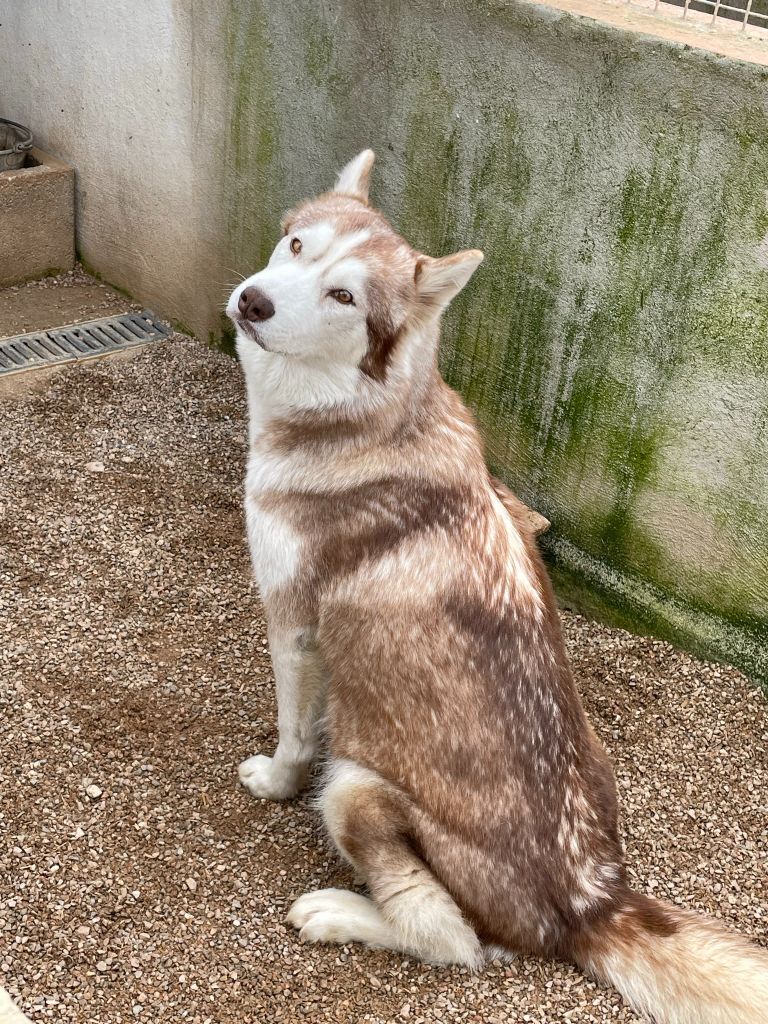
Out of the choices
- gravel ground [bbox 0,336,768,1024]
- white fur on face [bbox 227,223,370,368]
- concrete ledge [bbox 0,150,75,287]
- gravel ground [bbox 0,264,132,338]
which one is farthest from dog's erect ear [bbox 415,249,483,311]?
concrete ledge [bbox 0,150,75,287]

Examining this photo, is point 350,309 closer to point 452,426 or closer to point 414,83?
point 452,426

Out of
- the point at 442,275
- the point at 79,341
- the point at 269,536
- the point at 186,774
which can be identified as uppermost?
the point at 442,275

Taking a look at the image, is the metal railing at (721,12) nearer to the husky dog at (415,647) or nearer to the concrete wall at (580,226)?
the concrete wall at (580,226)

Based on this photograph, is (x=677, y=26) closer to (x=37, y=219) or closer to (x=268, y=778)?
(x=268, y=778)

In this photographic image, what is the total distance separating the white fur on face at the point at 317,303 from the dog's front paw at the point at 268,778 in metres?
1.43

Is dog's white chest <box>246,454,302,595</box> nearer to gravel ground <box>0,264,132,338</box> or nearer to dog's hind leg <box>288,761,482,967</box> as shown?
dog's hind leg <box>288,761,482,967</box>

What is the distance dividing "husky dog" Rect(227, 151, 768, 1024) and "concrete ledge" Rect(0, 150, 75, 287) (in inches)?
146

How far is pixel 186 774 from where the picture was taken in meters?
3.95

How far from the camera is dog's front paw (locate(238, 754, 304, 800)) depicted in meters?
3.80

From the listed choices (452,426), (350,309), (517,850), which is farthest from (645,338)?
(517,850)

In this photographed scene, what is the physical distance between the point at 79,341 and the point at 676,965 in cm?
484

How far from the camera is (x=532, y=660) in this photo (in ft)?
10.7

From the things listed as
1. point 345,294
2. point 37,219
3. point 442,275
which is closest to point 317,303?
point 345,294

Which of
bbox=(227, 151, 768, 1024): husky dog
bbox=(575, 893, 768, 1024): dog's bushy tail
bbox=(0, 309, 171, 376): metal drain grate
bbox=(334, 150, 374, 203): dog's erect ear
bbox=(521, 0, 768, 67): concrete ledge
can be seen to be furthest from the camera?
bbox=(0, 309, 171, 376): metal drain grate
